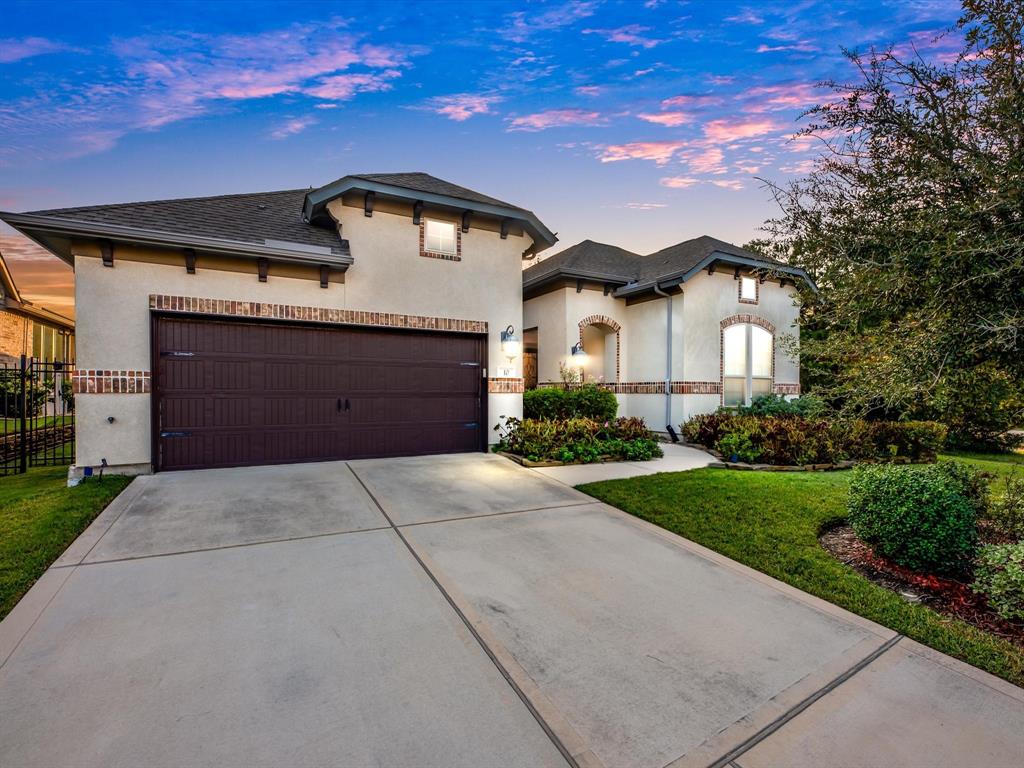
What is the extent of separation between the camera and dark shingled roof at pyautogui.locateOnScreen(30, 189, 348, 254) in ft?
21.9

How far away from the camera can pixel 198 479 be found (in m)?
6.53

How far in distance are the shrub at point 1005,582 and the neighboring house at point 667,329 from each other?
8.58 m

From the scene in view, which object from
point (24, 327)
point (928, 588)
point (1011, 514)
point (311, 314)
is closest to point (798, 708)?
point (928, 588)

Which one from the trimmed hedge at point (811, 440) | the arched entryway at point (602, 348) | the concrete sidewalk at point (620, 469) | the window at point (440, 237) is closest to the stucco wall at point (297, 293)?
the window at point (440, 237)

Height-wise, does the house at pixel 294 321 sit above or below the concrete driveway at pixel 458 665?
above

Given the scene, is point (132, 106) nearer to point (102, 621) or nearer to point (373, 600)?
point (102, 621)

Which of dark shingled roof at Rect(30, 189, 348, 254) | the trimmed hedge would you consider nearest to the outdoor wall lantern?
dark shingled roof at Rect(30, 189, 348, 254)

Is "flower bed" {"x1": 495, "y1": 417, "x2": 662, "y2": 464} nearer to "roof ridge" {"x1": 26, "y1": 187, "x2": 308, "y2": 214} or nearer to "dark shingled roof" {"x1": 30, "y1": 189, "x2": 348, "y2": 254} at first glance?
"dark shingled roof" {"x1": 30, "y1": 189, "x2": 348, "y2": 254}

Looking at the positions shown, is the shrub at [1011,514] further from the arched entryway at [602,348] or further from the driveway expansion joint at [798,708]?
the arched entryway at [602,348]

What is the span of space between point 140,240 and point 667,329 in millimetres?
10809

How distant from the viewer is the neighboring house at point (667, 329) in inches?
457

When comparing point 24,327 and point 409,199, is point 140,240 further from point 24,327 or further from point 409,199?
point 24,327

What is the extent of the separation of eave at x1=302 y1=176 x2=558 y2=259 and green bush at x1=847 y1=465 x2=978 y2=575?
7279mm

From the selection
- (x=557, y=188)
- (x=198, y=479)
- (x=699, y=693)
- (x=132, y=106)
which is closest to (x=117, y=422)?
(x=198, y=479)
